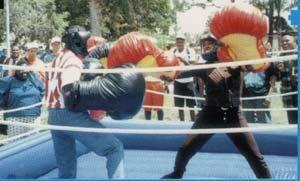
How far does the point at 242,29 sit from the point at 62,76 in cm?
91

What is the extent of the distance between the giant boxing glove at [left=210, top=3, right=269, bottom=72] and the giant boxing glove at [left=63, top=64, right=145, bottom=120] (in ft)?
1.74

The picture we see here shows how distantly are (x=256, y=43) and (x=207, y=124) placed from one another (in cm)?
55

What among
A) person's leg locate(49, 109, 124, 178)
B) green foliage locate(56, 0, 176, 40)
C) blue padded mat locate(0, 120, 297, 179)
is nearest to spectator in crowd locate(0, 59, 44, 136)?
blue padded mat locate(0, 120, 297, 179)

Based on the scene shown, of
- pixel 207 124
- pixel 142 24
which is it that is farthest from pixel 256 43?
pixel 142 24

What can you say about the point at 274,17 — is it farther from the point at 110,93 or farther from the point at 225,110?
the point at 110,93

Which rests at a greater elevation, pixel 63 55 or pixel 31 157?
pixel 63 55

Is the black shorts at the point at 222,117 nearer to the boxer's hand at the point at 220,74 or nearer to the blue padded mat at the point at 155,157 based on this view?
the boxer's hand at the point at 220,74

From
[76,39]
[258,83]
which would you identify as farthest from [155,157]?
[76,39]

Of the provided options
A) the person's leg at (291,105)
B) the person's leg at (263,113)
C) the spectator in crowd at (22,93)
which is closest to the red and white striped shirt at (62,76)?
the spectator in crowd at (22,93)

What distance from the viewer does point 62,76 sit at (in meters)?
2.56

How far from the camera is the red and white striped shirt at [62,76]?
2525 mm

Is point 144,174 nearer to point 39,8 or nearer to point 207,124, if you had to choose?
point 207,124

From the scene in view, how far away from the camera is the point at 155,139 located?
443cm

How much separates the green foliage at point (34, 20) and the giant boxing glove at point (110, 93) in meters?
5.94
